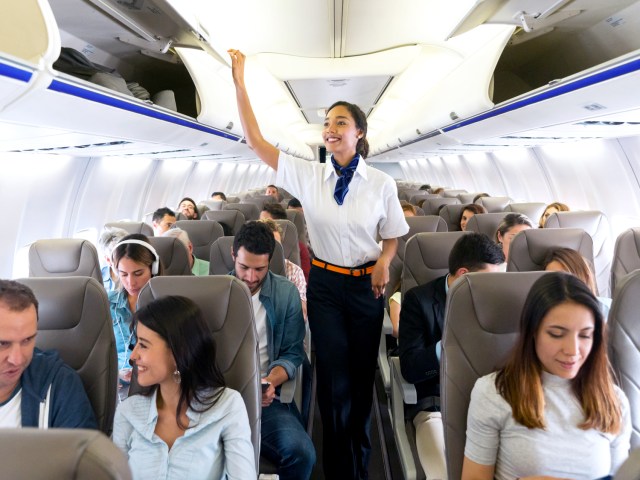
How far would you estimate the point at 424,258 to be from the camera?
3.38 metres

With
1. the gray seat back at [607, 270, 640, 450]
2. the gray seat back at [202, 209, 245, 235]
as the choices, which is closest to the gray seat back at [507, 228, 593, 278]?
the gray seat back at [607, 270, 640, 450]

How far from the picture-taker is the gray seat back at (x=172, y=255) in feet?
11.6

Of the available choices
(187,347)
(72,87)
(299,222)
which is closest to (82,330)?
(187,347)

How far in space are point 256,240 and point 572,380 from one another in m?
1.59

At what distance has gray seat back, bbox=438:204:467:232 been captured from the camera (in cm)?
605

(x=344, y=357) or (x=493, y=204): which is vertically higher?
(x=493, y=204)

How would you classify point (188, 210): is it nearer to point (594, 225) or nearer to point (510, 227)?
point (510, 227)

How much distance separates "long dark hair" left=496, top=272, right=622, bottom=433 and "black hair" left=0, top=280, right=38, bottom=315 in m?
1.62

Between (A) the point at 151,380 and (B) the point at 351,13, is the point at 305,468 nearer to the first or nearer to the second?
(A) the point at 151,380

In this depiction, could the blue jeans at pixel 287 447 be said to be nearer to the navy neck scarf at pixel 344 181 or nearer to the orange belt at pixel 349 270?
the orange belt at pixel 349 270

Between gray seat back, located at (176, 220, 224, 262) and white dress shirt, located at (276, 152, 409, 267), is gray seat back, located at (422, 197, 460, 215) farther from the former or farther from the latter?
white dress shirt, located at (276, 152, 409, 267)

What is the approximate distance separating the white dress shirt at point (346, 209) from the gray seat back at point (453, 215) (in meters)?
3.62

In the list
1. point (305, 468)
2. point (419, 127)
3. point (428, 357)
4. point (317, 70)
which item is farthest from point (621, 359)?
point (419, 127)

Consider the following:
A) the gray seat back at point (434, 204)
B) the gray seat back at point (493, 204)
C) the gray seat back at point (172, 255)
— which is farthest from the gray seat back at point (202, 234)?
the gray seat back at point (493, 204)
